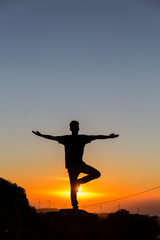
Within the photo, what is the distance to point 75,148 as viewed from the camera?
56.2 ft

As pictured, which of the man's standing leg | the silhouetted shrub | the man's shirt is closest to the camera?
the man's standing leg

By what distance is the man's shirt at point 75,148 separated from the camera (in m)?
17.1

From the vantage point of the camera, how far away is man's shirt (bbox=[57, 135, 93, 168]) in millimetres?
17109

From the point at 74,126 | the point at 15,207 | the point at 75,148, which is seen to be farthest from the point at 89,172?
the point at 15,207


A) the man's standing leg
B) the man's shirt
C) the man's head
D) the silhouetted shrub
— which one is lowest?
the man's standing leg

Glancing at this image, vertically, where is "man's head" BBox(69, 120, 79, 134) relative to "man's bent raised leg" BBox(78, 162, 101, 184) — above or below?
above

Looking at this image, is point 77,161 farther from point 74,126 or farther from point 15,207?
point 15,207

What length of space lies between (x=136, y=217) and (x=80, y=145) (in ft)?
166

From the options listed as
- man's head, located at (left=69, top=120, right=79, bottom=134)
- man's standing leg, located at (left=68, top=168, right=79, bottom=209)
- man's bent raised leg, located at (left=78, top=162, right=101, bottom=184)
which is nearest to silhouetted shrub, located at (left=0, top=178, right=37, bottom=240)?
man's standing leg, located at (left=68, top=168, right=79, bottom=209)

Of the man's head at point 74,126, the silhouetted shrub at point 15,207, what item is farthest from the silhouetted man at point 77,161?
the silhouetted shrub at point 15,207

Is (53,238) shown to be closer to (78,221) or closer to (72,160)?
(78,221)

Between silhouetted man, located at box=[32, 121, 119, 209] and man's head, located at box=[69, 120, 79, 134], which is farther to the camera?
man's head, located at box=[69, 120, 79, 134]

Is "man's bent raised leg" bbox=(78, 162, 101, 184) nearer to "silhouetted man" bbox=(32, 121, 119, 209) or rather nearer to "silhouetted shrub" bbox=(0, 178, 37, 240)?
"silhouetted man" bbox=(32, 121, 119, 209)

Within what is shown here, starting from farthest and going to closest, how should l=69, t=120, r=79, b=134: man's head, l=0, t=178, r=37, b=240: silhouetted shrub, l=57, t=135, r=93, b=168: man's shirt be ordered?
l=0, t=178, r=37, b=240: silhouetted shrub → l=69, t=120, r=79, b=134: man's head → l=57, t=135, r=93, b=168: man's shirt
